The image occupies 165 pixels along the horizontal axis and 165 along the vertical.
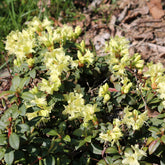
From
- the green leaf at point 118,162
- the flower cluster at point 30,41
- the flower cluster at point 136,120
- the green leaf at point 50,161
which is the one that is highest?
the flower cluster at point 30,41

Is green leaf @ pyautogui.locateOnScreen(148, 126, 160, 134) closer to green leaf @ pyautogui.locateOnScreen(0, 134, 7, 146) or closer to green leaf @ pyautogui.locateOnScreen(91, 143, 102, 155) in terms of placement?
green leaf @ pyautogui.locateOnScreen(91, 143, 102, 155)

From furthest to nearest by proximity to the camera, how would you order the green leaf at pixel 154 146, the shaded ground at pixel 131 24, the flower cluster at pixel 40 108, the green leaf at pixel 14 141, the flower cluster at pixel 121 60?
the shaded ground at pixel 131 24 < the flower cluster at pixel 121 60 < the flower cluster at pixel 40 108 < the green leaf at pixel 154 146 < the green leaf at pixel 14 141

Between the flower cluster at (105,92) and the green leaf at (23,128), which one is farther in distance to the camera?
the flower cluster at (105,92)

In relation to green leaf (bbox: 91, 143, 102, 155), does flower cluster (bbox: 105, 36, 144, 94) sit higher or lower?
higher

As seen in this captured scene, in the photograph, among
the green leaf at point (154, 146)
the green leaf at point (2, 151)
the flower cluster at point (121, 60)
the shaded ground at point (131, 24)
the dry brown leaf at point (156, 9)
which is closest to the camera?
the green leaf at point (2, 151)

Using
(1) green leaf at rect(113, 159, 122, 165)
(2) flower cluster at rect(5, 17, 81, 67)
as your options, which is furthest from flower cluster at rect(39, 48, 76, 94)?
(1) green leaf at rect(113, 159, 122, 165)

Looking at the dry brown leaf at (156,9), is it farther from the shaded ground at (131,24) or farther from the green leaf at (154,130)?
the green leaf at (154,130)

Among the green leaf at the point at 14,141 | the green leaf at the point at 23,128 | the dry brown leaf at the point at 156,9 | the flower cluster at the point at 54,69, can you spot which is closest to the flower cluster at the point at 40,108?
the flower cluster at the point at 54,69

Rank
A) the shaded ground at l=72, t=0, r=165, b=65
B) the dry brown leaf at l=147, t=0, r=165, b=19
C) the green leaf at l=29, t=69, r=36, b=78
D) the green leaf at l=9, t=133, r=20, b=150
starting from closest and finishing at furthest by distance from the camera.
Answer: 1. the green leaf at l=9, t=133, r=20, b=150
2. the green leaf at l=29, t=69, r=36, b=78
3. the shaded ground at l=72, t=0, r=165, b=65
4. the dry brown leaf at l=147, t=0, r=165, b=19

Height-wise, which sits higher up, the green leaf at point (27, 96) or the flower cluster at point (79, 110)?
the green leaf at point (27, 96)
